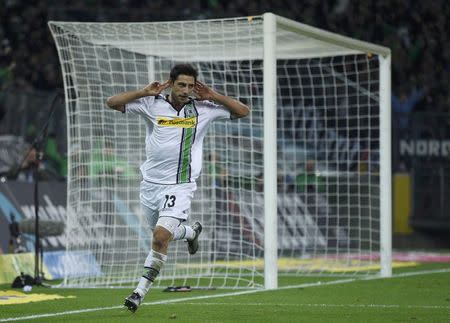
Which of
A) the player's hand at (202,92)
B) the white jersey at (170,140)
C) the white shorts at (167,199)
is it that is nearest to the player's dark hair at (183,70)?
the player's hand at (202,92)

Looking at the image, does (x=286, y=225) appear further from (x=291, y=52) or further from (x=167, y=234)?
(x=167, y=234)

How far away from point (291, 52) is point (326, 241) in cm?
425

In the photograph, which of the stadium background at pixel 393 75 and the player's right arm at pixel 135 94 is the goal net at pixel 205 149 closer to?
the stadium background at pixel 393 75

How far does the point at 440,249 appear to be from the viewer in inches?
818

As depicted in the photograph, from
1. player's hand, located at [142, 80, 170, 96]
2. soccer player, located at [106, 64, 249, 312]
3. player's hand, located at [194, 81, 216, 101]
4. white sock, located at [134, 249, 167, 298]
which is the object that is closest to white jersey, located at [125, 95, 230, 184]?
soccer player, located at [106, 64, 249, 312]

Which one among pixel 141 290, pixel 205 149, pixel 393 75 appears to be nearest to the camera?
pixel 141 290

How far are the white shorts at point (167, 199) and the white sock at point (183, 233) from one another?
11cm

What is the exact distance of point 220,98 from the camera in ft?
30.9

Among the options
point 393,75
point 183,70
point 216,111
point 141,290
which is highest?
point 393,75

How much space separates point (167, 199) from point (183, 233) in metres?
0.39

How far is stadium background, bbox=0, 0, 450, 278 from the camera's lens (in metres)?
16.5

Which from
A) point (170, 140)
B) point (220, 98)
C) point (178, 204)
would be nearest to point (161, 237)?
point (178, 204)

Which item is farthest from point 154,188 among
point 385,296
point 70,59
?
point 70,59

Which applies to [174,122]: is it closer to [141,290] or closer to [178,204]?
[178,204]
